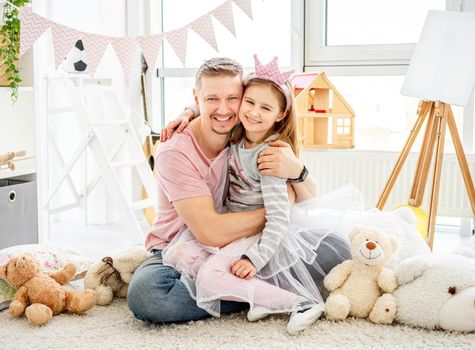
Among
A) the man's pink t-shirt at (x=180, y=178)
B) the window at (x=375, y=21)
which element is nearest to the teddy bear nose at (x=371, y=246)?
the man's pink t-shirt at (x=180, y=178)

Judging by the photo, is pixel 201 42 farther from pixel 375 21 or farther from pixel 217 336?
pixel 217 336

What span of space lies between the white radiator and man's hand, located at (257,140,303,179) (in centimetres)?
168

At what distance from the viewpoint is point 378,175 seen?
3.50m

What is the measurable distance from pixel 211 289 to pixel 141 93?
2474 mm

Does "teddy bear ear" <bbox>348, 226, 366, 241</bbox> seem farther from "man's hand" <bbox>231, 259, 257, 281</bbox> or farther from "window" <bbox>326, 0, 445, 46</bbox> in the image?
"window" <bbox>326, 0, 445, 46</bbox>

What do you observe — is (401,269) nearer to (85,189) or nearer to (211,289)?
(211,289)

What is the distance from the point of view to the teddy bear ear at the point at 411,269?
1.84 meters

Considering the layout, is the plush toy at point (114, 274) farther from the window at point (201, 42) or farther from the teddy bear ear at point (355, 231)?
the window at point (201, 42)

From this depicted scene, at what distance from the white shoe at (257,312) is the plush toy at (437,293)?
14.1 inches

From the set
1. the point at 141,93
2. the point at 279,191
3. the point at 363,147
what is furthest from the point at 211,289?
the point at 141,93

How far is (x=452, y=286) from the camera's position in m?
1.76

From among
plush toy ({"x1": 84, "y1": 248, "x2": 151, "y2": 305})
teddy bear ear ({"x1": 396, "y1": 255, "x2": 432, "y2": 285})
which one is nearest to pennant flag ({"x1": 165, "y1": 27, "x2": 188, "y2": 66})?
plush toy ({"x1": 84, "y1": 248, "x2": 151, "y2": 305})

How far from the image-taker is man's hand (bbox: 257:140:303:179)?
1.83 meters

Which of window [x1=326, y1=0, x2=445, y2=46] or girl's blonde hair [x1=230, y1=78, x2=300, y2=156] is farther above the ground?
window [x1=326, y1=0, x2=445, y2=46]
